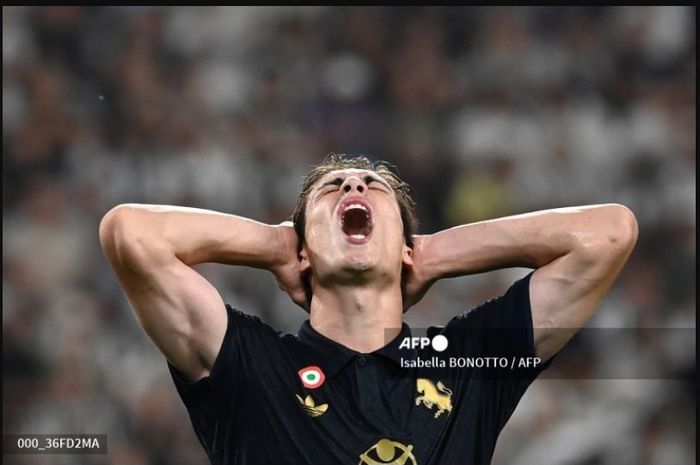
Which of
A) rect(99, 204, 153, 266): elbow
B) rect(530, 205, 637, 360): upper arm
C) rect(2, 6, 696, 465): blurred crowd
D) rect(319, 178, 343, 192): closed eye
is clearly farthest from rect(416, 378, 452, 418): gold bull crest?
rect(2, 6, 696, 465): blurred crowd

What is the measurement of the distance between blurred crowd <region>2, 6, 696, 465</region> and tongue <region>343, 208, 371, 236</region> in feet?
5.46

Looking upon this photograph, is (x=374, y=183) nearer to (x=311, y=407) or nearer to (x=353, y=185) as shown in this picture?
(x=353, y=185)

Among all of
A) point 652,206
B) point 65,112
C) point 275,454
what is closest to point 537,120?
point 652,206

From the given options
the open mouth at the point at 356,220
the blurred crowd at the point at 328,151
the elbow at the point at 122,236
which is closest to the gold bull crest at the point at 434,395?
the open mouth at the point at 356,220

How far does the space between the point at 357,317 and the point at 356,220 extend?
0.95ft

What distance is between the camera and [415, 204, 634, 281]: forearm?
114 inches

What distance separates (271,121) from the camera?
5.75 meters

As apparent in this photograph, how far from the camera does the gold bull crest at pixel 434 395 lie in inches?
108

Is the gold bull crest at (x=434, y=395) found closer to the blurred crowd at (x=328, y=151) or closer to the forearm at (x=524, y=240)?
the forearm at (x=524, y=240)

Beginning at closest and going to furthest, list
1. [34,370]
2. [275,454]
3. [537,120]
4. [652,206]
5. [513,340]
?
[275,454]
[513,340]
[34,370]
[652,206]
[537,120]

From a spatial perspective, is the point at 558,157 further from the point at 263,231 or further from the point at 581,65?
the point at 263,231

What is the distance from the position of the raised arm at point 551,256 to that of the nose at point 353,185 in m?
0.23

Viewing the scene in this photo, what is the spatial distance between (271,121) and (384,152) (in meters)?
0.66

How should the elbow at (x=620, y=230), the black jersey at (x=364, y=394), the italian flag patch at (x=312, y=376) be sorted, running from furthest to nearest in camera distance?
the elbow at (x=620, y=230) → the italian flag patch at (x=312, y=376) → the black jersey at (x=364, y=394)
